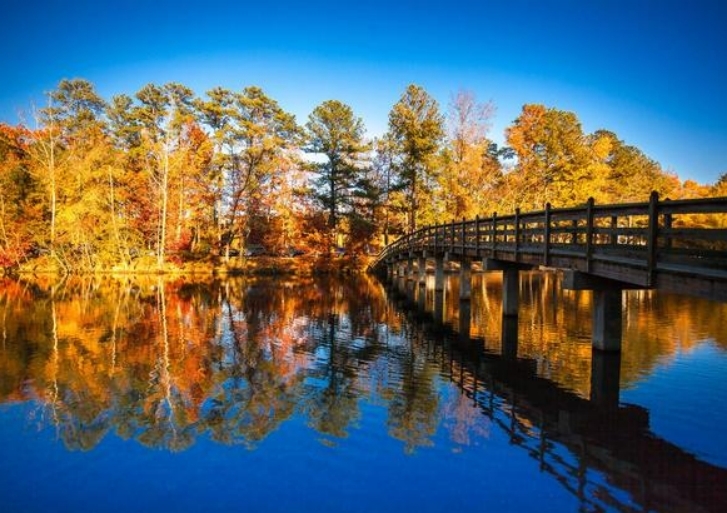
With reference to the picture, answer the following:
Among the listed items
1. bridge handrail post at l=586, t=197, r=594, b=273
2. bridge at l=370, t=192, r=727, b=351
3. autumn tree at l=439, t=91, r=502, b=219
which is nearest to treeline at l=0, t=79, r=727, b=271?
autumn tree at l=439, t=91, r=502, b=219

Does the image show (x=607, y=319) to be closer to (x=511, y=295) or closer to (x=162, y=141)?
(x=511, y=295)

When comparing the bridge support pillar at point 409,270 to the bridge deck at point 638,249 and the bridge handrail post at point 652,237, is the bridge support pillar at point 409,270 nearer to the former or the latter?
the bridge deck at point 638,249

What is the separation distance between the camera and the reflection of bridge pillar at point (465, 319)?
52.0 ft

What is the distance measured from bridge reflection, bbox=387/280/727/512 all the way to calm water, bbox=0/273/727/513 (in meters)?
0.03

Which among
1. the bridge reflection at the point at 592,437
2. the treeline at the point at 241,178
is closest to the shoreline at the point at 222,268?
the treeline at the point at 241,178

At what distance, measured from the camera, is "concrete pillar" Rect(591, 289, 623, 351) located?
11.6 m

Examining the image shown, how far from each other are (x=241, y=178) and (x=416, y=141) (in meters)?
17.1

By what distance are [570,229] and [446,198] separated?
108 feet

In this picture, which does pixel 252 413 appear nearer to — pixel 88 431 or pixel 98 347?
pixel 88 431

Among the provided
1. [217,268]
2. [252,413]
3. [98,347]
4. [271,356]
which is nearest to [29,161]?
[217,268]

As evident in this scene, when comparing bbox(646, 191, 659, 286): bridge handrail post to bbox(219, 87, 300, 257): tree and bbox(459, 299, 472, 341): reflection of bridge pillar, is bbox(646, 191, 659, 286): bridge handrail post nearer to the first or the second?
bbox(459, 299, 472, 341): reflection of bridge pillar

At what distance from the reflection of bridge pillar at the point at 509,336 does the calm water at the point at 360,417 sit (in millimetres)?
130

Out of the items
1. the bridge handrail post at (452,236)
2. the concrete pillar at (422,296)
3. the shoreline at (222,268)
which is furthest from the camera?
the shoreline at (222,268)

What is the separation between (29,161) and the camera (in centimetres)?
4084
